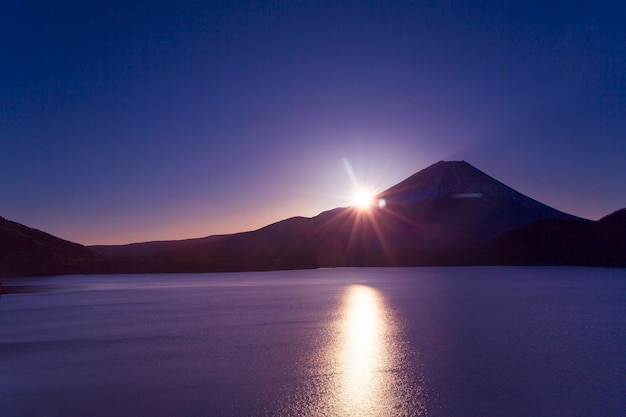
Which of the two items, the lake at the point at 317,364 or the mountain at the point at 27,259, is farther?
the mountain at the point at 27,259

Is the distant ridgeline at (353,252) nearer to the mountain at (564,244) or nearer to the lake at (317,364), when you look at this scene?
the mountain at (564,244)

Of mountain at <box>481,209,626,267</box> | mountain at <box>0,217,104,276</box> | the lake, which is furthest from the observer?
mountain at <box>481,209,626,267</box>

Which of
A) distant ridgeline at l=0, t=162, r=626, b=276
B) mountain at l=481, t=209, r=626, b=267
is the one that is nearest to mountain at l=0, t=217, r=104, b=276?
distant ridgeline at l=0, t=162, r=626, b=276

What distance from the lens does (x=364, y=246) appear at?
186625mm

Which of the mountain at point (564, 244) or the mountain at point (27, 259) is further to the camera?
the mountain at point (564, 244)

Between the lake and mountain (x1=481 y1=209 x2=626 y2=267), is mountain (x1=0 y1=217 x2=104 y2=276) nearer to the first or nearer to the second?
the lake

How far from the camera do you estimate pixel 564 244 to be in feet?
452

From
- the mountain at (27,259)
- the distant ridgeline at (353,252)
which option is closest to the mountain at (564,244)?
the distant ridgeline at (353,252)

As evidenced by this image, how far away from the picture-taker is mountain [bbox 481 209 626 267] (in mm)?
116125

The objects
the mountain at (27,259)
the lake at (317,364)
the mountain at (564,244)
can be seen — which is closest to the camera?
the lake at (317,364)

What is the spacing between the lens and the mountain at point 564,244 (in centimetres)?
11612

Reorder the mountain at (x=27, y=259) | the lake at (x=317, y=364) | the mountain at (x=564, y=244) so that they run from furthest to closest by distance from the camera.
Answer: the mountain at (x=564, y=244) < the mountain at (x=27, y=259) < the lake at (x=317, y=364)

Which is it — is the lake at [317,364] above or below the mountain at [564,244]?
below

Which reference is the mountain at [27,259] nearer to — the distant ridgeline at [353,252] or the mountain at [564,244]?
the distant ridgeline at [353,252]
